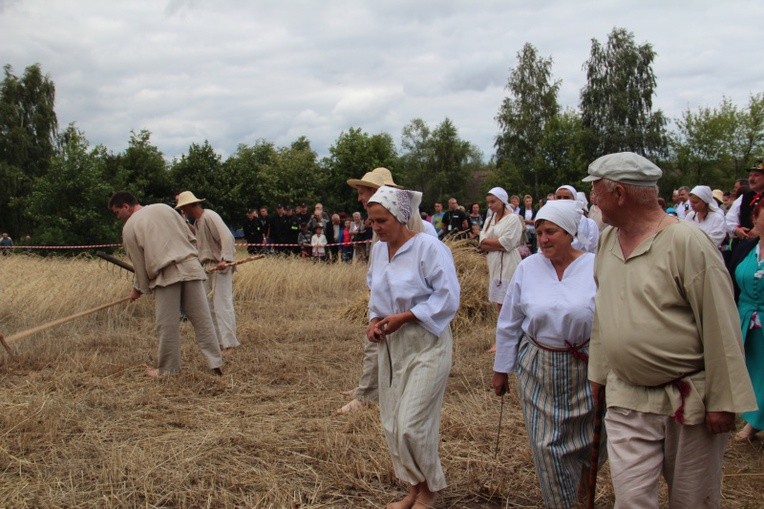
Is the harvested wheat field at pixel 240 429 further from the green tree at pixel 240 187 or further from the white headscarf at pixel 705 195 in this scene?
the green tree at pixel 240 187

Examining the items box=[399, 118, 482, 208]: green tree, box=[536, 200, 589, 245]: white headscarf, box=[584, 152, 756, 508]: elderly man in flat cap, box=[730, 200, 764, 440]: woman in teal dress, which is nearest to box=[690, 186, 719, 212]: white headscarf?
box=[730, 200, 764, 440]: woman in teal dress

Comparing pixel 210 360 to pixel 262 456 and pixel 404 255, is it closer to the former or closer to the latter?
pixel 262 456

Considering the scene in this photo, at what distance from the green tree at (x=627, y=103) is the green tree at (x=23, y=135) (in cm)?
3041

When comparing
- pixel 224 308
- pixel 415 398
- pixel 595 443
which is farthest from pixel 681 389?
pixel 224 308

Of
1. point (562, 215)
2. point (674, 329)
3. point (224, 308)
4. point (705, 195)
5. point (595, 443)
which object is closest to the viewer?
point (674, 329)

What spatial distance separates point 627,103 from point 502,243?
3744 centimetres

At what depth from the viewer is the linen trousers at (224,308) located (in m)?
8.19

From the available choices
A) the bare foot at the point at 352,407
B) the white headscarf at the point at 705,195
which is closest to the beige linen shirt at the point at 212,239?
the bare foot at the point at 352,407

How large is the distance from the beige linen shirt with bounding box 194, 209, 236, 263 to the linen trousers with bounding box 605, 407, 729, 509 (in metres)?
6.15

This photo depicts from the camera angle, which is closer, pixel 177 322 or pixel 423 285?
pixel 423 285

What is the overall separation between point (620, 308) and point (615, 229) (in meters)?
0.37

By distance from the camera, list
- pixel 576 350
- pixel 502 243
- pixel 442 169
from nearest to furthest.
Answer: pixel 576 350
pixel 502 243
pixel 442 169

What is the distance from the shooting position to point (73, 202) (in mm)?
22359

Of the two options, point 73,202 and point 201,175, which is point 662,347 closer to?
point 73,202
